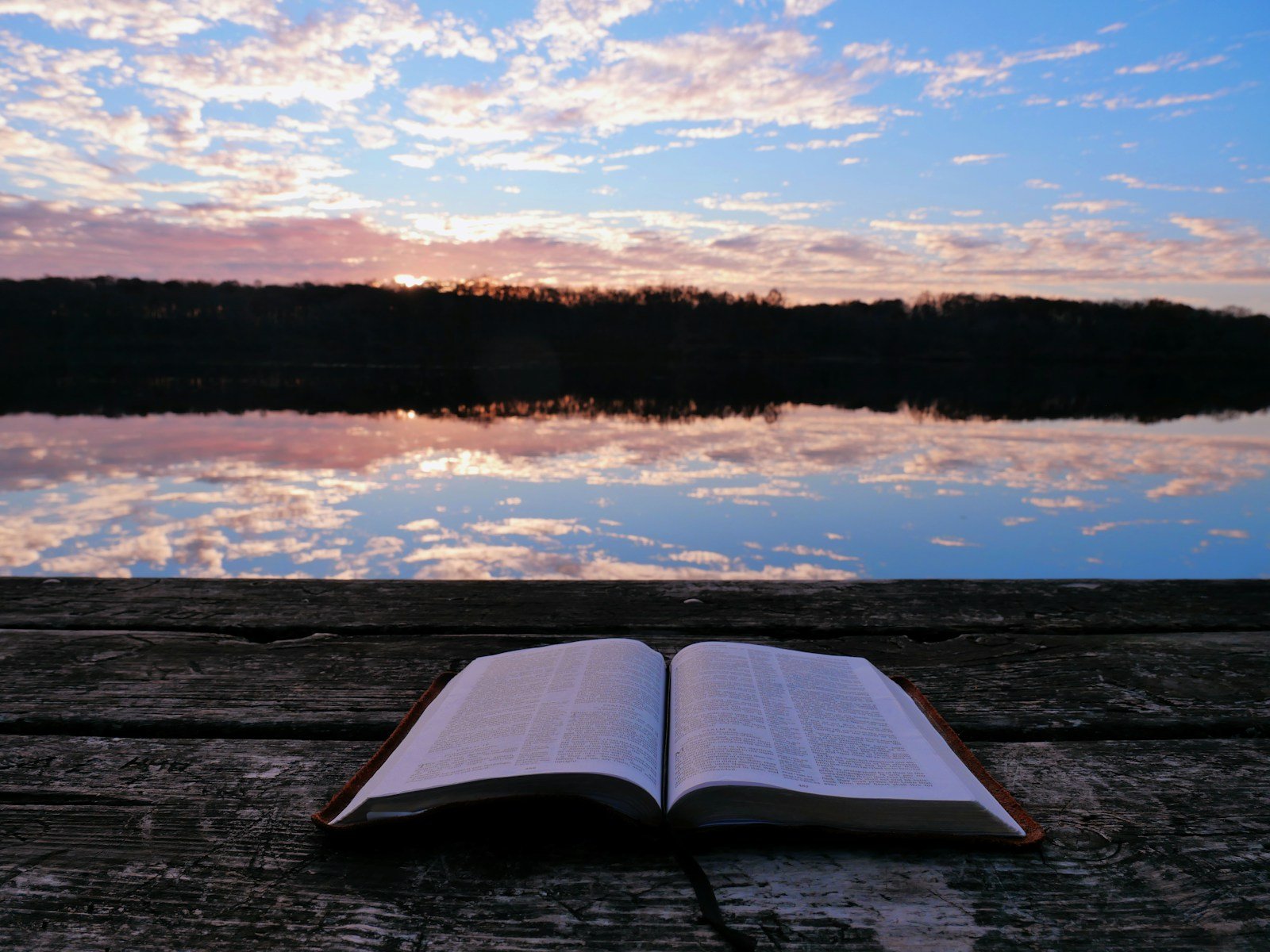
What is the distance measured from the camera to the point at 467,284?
4659cm

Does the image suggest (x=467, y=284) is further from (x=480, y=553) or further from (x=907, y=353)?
(x=480, y=553)

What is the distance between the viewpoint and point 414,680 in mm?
1320

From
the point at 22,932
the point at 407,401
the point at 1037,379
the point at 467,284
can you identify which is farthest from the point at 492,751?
the point at 467,284

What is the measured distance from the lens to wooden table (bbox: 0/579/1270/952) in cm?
73

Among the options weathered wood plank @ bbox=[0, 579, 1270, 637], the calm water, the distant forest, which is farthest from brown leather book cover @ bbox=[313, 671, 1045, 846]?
the distant forest

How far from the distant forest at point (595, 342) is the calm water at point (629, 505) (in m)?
13.4

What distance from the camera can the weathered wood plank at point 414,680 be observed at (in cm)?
115

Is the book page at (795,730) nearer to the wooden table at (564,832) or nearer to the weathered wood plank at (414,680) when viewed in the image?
the wooden table at (564,832)

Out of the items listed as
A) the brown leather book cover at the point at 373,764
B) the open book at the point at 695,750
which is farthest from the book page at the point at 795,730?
the brown leather book cover at the point at 373,764

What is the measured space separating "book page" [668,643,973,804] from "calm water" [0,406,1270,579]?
3394mm

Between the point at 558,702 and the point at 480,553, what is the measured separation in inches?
224

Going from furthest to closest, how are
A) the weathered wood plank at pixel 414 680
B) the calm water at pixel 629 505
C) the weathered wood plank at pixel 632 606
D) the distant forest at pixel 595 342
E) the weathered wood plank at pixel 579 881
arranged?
1. the distant forest at pixel 595 342
2. the calm water at pixel 629 505
3. the weathered wood plank at pixel 632 606
4. the weathered wood plank at pixel 414 680
5. the weathered wood plank at pixel 579 881

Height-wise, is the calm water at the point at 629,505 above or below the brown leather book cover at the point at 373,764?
below

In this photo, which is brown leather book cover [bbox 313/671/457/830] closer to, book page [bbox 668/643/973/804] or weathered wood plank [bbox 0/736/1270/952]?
weathered wood plank [bbox 0/736/1270/952]
